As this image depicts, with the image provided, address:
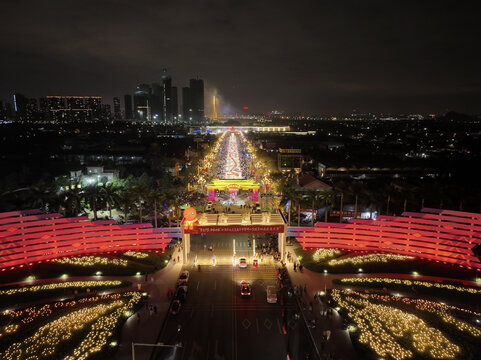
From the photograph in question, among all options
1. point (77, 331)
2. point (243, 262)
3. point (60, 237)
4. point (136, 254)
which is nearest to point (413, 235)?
point (243, 262)

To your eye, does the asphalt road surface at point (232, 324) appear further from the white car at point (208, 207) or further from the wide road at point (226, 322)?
the white car at point (208, 207)

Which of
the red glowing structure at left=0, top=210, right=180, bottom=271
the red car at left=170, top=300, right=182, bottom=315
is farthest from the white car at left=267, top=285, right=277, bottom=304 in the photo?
the red glowing structure at left=0, top=210, right=180, bottom=271

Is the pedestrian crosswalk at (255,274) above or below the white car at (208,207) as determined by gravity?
below

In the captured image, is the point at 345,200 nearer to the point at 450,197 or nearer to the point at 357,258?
the point at 450,197

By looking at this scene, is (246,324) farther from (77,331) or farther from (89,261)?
(89,261)

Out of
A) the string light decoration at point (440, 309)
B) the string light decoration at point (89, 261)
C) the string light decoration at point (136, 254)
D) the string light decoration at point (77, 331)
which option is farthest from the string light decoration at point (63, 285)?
the string light decoration at point (440, 309)

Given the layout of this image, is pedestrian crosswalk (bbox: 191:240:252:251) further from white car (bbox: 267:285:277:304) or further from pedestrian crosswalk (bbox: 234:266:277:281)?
white car (bbox: 267:285:277:304)

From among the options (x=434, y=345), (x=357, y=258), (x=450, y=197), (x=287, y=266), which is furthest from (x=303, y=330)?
(x=450, y=197)
